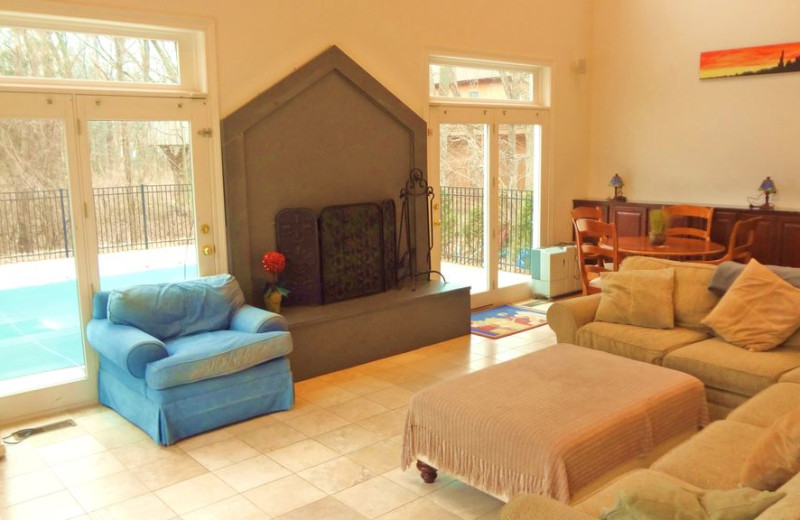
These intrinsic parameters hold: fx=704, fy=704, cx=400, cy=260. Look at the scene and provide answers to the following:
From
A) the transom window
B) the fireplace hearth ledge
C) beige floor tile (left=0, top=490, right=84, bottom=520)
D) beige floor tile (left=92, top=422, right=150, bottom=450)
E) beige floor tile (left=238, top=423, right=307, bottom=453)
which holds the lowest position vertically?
beige floor tile (left=0, top=490, right=84, bottom=520)

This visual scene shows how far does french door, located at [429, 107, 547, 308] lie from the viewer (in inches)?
250

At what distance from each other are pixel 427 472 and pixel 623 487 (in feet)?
3.86

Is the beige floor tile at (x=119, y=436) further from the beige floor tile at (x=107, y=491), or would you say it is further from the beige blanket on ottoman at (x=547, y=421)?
the beige blanket on ottoman at (x=547, y=421)

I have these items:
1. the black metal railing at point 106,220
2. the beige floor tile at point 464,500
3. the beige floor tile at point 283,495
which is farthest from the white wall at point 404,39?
the beige floor tile at point 464,500

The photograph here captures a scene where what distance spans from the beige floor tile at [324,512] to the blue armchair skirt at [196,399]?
1.06m

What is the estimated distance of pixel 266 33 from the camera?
497 cm

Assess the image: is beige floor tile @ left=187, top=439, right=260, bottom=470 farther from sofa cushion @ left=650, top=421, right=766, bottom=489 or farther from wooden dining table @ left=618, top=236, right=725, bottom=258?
wooden dining table @ left=618, top=236, right=725, bottom=258

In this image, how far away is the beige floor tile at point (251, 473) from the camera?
344cm

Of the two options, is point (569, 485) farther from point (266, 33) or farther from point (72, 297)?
point (266, 33)

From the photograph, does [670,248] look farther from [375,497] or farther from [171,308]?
[171,308]

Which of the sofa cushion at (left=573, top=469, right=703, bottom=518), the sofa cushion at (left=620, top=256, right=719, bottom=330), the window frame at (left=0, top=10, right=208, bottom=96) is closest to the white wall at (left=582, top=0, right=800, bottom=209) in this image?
the sofa cushion at (left=620, top=256, right=719, bottom=330)

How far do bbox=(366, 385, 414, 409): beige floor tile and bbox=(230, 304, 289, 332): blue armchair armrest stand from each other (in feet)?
2.42

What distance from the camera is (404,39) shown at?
5.82 m

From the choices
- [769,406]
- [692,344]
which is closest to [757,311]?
[692,344]
